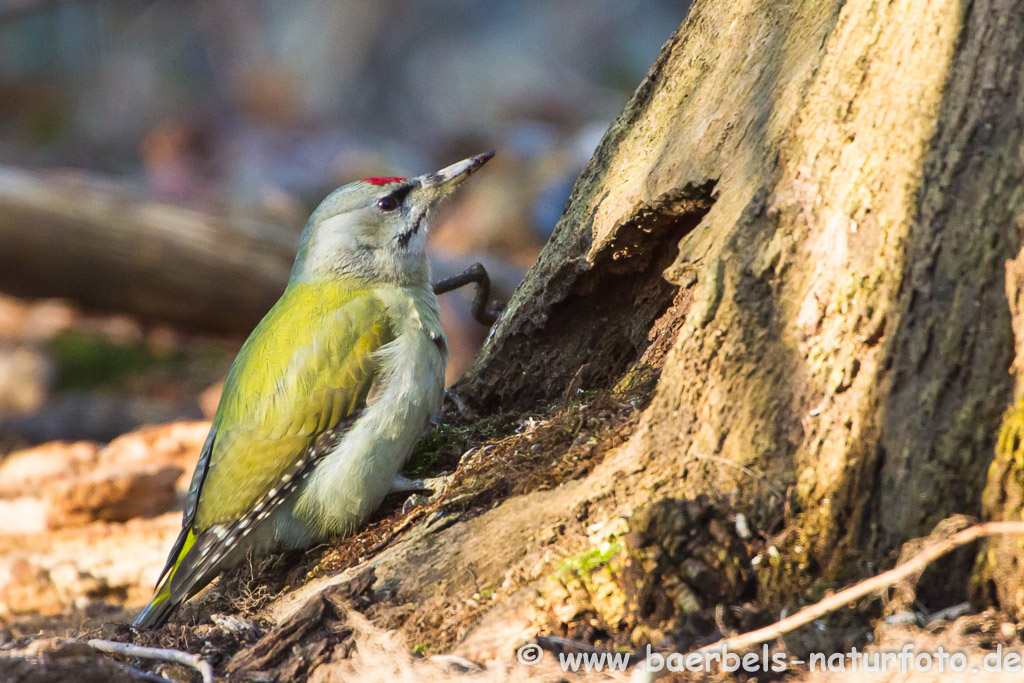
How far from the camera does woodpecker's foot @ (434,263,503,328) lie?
380 centimetres

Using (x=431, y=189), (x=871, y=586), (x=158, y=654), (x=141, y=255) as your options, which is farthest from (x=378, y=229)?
(x=141, y=255)

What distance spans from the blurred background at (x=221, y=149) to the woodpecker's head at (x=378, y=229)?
333cm

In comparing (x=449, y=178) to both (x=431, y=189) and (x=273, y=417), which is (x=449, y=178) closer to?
(x=431, y=189)

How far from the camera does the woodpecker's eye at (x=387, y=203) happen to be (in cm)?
431

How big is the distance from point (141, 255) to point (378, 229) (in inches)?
158

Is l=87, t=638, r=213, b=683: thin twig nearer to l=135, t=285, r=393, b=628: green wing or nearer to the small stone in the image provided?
l=135, t=285, r=393, b=628: green wing

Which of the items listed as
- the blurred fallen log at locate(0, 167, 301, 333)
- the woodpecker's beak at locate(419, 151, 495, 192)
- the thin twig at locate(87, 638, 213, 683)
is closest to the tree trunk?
the thin twig at locate(87, 638, 213, 683)

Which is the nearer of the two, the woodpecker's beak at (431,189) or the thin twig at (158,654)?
the thin twig at (158,654)

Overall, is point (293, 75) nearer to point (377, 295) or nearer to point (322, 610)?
point (377, 295)

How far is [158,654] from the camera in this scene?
2.46 m

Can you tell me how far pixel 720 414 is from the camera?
2.36m
